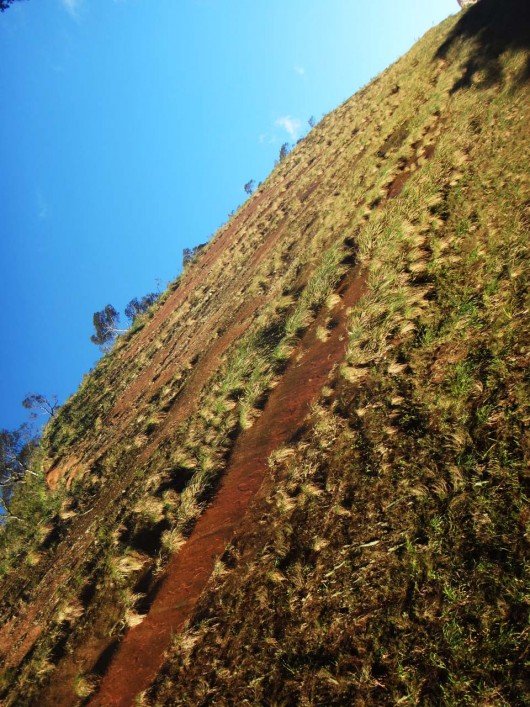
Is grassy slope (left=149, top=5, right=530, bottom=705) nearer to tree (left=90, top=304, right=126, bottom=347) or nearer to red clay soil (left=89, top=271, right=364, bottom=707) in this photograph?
red clay soil (left=89, top=271, right=364, bottom=707)

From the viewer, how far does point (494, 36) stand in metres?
13.6

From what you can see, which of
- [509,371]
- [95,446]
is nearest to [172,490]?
[509,371]

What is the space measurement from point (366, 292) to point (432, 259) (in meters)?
1.81

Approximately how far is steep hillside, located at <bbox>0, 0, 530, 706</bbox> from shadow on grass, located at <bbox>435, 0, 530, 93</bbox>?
3.6 inches

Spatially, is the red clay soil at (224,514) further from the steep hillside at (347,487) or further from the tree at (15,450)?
the tree at (15,450)

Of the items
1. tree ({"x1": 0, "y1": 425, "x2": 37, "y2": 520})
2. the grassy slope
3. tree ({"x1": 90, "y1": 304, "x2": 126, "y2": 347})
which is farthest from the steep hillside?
tree ({"x1": 90, "y1": 304, "x2": 126, "y2": 347})

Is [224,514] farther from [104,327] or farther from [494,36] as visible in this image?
[104,327]

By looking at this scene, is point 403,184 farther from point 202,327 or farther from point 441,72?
point 202,327

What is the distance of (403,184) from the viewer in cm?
1217

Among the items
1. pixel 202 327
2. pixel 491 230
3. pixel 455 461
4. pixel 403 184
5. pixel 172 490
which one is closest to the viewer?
pixel 455 461

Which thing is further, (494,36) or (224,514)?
(494,36)

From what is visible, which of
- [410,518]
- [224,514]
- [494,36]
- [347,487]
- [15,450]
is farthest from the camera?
[15,450]

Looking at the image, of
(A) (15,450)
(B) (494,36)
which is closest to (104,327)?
(A) (15,450)

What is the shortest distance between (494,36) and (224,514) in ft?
60.6
